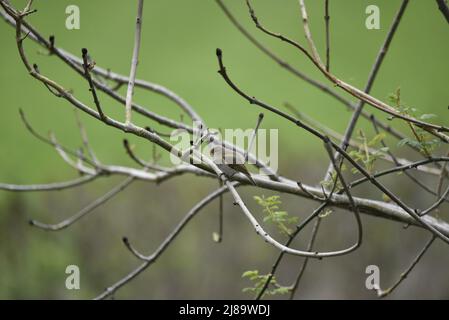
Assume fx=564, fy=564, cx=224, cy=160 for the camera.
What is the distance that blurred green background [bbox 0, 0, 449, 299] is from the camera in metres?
2.15

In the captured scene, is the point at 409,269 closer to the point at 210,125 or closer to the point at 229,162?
the point at 229,162

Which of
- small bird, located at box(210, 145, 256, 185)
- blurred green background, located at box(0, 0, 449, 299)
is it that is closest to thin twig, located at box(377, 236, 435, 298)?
small bird, located at box(210, 145, 256, 185)

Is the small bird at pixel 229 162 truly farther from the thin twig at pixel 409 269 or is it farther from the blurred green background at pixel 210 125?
the blurred green background at pixel 210 125

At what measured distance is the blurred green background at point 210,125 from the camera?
2152 millimetres

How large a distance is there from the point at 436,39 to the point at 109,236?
1.54 meters

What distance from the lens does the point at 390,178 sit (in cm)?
210

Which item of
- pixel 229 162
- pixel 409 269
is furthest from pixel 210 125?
pixel 409 269

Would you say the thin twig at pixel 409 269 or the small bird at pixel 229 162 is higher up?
the small bird at pixel 229 162

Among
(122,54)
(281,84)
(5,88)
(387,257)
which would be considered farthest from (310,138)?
(5,88)

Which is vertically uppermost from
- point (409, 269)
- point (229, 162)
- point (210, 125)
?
point (210, 125)

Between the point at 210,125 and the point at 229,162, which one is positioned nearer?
the point at 229,162

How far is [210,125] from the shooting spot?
2.51 meters

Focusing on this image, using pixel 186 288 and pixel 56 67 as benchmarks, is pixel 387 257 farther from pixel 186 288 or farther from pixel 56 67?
pixel 56 67

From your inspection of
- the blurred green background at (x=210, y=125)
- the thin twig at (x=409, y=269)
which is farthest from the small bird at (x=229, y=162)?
the blurred green background at (x=210, y=125)
